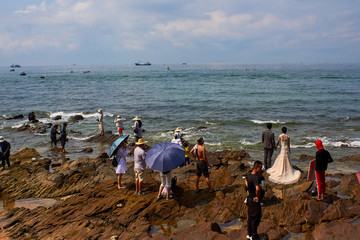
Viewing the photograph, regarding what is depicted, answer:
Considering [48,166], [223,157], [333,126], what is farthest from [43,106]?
[333,126]

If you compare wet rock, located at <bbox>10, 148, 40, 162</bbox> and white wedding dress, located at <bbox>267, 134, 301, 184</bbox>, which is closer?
white wedding dress, located at <bbox>267, 134, 301, 184</bbox>

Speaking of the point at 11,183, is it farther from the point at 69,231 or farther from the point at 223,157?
the point at 223,157

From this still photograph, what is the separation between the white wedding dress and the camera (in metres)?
9.74

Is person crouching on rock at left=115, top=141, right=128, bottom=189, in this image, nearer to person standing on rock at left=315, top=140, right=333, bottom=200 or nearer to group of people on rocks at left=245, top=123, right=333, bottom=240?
group of people on rocks at left=245, top=123, right=333, bottom=240

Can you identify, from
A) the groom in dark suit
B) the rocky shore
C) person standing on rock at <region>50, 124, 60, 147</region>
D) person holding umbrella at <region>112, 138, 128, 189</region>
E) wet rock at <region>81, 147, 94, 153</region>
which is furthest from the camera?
person standing on rock at <region>50, 124, 60, 147</region>

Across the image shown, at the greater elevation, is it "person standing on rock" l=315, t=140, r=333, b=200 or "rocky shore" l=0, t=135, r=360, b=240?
"person standing on rock" l=315, t=140, r=333, b=200

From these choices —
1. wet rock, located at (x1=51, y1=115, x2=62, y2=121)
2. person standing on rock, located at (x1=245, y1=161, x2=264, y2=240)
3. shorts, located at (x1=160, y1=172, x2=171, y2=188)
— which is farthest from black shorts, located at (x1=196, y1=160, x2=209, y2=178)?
wet rock, located at (x1=51, y1=115, x2=62, y2=121)

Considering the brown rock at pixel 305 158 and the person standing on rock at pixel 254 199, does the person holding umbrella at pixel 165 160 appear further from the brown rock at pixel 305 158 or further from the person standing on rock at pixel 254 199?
the brown rock at pixel 305 158

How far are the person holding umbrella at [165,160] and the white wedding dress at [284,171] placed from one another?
387 centimetres

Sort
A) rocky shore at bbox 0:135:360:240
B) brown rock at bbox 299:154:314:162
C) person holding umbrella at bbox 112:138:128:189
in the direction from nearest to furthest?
1. rocky shore at bbox 0:135:360:240
2. person holding umbrella at bbox 112:138:128:189
3. brown rock at bbox 299:154:314:162

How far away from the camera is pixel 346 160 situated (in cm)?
1415

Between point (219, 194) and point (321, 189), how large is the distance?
288 centimetres

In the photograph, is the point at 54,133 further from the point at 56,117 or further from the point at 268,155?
the point at 268,155

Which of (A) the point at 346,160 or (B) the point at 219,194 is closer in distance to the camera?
(B) the point at 219,194
